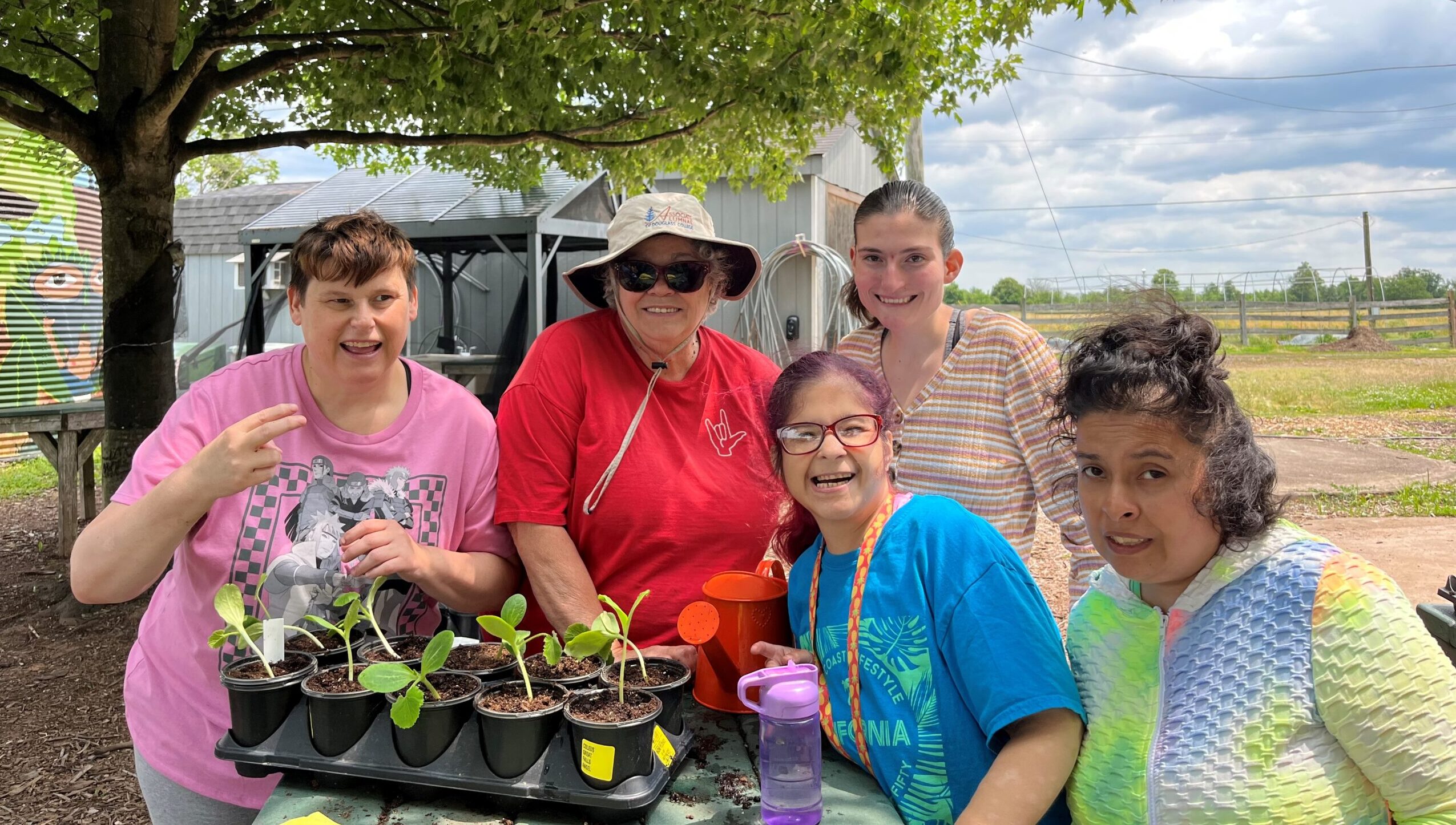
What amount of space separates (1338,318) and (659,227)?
94.8 feet

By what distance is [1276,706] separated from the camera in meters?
1.24

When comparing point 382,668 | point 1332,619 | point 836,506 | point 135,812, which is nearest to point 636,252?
point 836,506

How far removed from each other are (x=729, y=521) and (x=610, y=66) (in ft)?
9.57

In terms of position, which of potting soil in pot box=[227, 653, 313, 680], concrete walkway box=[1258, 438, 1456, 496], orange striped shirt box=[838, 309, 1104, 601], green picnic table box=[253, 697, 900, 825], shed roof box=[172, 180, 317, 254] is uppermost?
shed roof box=[172, 180, 317, 254]

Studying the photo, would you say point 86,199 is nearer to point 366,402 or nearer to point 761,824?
point 366,402

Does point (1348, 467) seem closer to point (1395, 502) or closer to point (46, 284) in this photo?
point (1395, 502)

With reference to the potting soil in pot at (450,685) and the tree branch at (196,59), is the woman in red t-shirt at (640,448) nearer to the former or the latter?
the potting soil in pot at (450,685)

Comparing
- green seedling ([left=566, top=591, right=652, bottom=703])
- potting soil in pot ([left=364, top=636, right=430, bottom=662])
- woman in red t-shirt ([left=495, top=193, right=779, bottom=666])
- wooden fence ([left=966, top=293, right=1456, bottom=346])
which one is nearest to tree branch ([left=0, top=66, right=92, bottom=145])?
woman in red t-shirt ([left=495, top=193, right=779, bottom=666])

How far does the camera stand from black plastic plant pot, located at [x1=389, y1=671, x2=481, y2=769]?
1.48 metres

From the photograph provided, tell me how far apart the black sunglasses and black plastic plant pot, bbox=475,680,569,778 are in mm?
1021

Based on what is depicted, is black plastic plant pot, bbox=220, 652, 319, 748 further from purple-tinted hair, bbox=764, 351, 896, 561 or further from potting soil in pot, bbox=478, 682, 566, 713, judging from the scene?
purple-tinted hair, bbox=764, 351, 896, 561

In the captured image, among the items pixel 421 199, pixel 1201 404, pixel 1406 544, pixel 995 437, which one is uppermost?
pixel 421 199

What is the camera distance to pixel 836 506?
5.15 ft

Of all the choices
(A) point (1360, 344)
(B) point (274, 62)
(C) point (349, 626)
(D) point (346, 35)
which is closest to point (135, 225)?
(B) point (274, 62)
